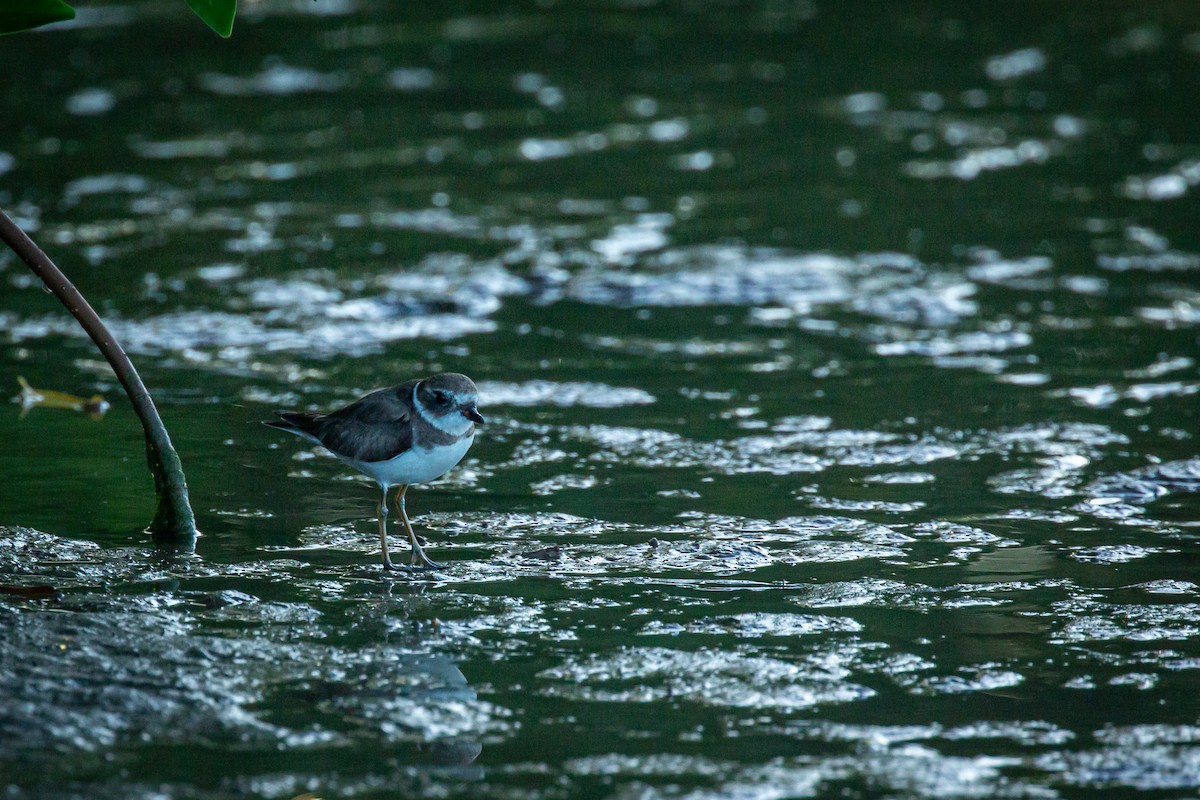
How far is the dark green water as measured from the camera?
464cm

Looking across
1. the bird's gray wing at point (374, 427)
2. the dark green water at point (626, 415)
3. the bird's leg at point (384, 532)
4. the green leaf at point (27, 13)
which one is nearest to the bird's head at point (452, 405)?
the bird's gray wing at point (374, 427)

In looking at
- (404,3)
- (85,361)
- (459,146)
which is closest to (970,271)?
(459,146)

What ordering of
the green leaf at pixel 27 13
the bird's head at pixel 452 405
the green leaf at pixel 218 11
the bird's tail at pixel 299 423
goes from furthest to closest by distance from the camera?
1. the bird's tail at pixel 299 423
2. the bird's head at pixel 452 405
3. the green leaf at pixel 27 13
4. the green leaf at pixel 218 11

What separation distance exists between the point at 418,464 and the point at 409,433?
0.42 feet

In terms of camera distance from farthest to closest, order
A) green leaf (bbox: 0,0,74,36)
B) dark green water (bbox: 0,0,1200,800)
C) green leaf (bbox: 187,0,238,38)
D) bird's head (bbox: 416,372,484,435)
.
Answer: bird's head (bbox: 416,372,484,435), green leaf (bbox: 0,0,74,36), green leaf (bbox: 187,0,238,38), dark green water (bbox: 0,0,1200,800)

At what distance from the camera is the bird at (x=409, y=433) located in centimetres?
586

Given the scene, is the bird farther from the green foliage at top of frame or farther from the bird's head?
the green foliage at top of frame

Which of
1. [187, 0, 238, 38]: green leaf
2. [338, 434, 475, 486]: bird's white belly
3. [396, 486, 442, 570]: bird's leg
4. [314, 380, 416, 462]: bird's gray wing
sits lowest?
[396, 486, 442, 570]: bird's leg

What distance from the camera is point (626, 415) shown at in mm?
8023

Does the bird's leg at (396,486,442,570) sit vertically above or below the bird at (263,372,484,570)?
below

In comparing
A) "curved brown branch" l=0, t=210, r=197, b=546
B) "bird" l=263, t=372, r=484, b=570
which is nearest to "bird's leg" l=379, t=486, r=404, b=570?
"bird" l=263, t=372, r=484, b=570

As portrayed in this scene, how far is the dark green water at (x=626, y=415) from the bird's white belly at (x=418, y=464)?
370mm

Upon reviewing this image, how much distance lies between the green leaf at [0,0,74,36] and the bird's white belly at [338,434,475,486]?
81.0 inches

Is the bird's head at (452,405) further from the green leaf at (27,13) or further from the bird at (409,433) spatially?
the green leaf at (27,13)
